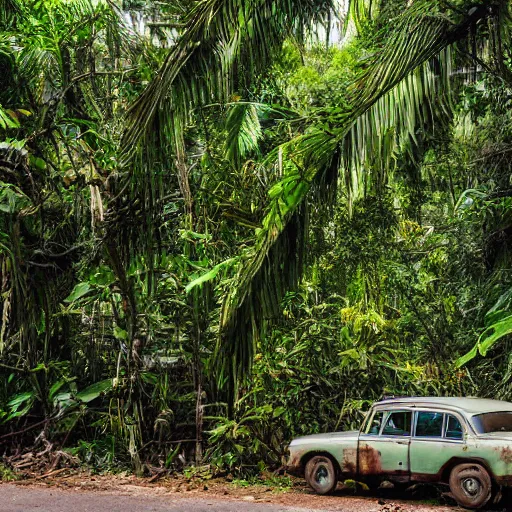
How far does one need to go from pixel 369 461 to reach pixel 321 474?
0.74m

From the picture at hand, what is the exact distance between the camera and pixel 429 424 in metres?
8.66

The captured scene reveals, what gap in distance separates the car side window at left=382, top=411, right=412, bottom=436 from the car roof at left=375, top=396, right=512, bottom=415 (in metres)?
0.11

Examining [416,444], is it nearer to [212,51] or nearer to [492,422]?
[492,422]

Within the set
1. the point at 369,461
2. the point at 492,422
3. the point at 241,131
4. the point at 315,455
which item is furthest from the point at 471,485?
the point at 241,131

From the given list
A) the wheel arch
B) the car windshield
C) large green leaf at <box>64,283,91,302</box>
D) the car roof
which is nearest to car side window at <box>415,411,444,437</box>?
the car roof

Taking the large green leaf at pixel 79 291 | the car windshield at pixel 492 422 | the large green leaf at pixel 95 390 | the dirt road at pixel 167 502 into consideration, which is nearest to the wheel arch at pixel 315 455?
the dirt road at pixel 167 502

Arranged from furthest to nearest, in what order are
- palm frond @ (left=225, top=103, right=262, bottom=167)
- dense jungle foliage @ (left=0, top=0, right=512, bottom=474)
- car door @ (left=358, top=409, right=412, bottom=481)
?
dense jungle foliage @ (left=0, top=0, right=512, bottom=474) < palm frond @ (left=225, top=103, right=262, bottom=167) < car door @ (left=358, top=409, right=412, bottom=481)

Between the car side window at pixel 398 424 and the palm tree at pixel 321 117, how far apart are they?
2774mm

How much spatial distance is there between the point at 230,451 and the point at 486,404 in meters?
3.62

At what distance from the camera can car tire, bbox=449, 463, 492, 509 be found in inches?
309

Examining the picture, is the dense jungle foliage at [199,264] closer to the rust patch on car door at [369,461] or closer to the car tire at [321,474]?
the car tire at [321,474]

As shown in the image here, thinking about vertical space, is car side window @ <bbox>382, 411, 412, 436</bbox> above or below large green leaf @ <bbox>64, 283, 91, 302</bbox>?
below

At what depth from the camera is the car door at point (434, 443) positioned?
8273 millimetres

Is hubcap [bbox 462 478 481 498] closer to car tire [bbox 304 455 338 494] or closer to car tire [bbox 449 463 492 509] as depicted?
car tire [bbox 449 463 492 509]
